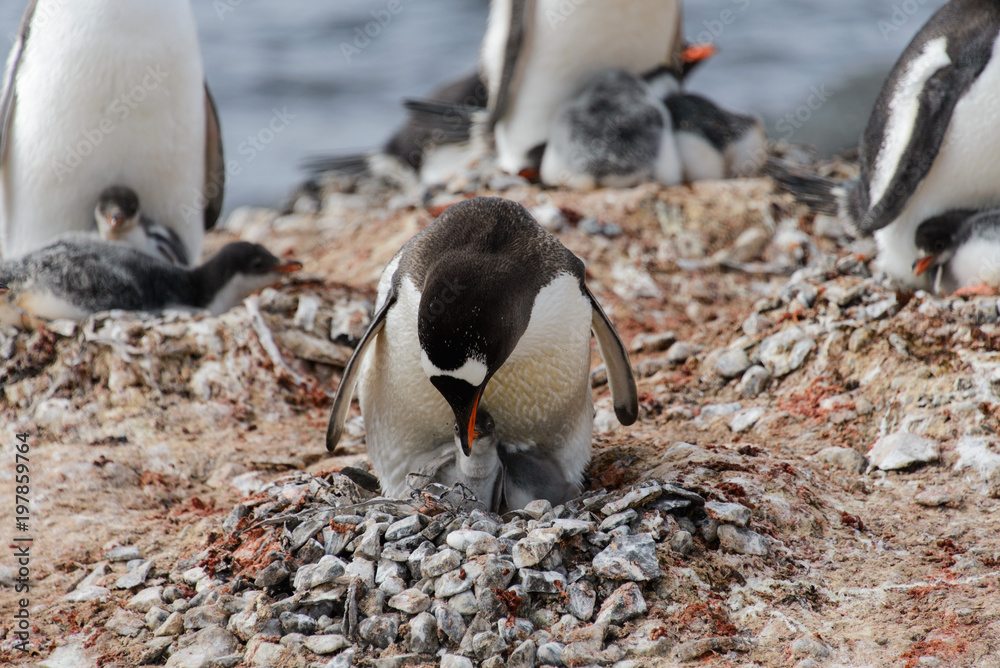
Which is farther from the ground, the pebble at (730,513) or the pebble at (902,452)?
the pebble at (730,513)

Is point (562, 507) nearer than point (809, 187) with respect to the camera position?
Yes

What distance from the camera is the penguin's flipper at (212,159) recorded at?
516cm

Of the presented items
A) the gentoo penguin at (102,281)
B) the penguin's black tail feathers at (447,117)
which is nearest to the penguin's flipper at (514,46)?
the penguin's black tail feathers at (447,117)

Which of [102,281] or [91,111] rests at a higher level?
[91,111]

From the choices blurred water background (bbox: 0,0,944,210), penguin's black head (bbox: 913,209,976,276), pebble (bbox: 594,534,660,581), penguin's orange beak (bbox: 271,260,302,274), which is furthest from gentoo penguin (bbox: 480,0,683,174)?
pebble (bbox: 594,534,660,581)

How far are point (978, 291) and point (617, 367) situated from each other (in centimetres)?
158

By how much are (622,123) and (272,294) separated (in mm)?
2466

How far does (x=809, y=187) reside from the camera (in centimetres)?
563

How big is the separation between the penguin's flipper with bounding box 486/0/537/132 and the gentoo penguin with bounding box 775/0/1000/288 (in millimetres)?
2581

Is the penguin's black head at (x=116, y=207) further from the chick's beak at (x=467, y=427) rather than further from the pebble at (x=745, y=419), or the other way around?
the pebble at (x=745, y=419)

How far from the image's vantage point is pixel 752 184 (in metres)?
5.94

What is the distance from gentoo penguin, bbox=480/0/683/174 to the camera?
6035mm

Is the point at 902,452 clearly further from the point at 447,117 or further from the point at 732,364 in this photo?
the point at 447,117

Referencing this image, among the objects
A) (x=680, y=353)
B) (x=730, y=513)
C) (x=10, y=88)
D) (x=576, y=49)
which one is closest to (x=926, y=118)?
(x=680, y=353)
